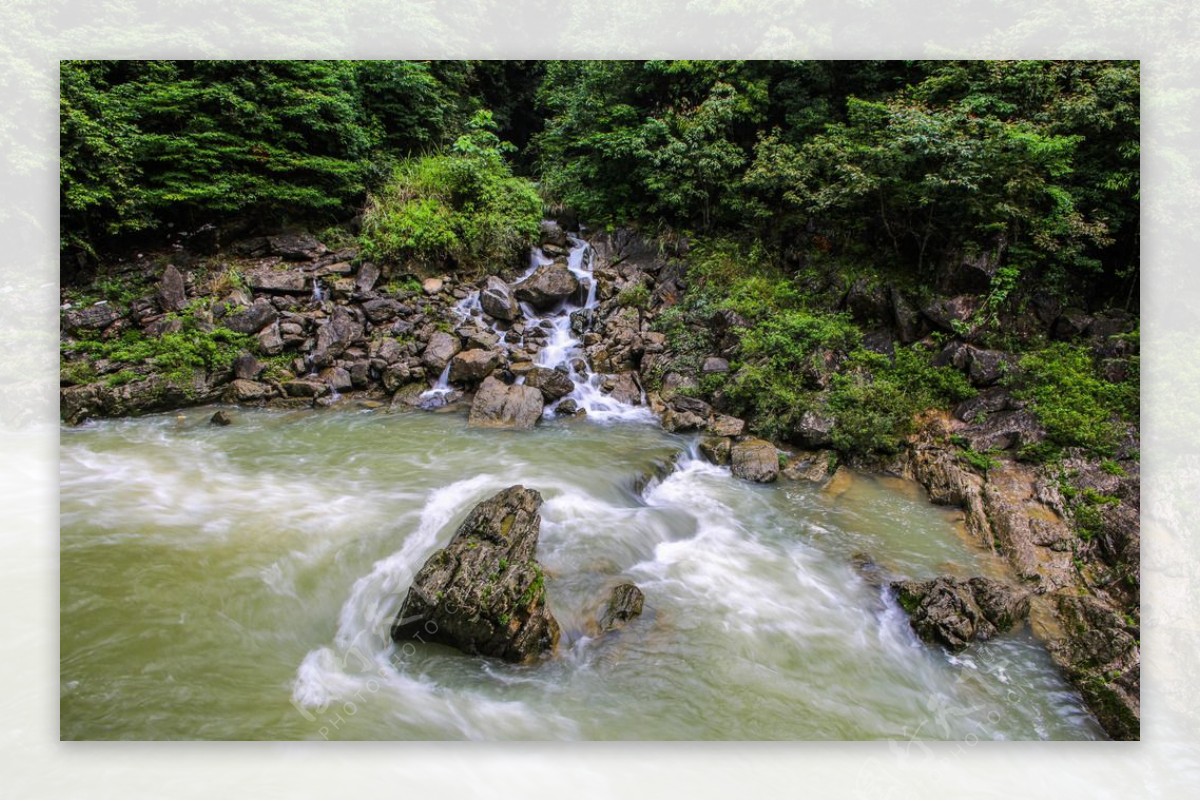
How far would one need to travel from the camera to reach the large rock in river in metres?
3.18

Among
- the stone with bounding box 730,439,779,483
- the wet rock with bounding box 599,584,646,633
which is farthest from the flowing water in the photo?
the stone with bounding box 730,439,779,483

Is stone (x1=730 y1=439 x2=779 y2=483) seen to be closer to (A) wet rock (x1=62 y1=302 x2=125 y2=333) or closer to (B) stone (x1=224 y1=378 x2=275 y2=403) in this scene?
(B) stone (x1=224 y1=378 x2=275 y2=403)

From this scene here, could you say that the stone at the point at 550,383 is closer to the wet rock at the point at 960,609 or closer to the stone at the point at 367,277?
the stone at the point at 367,277

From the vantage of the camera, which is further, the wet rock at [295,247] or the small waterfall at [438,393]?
the wet rock at [295,247]

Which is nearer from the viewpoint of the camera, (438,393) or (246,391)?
(246,391)

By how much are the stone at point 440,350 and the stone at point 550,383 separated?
1.08 meters

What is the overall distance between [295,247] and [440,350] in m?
2.93

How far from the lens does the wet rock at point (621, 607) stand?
358cm

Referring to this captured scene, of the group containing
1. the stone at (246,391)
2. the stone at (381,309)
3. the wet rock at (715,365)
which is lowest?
the stone at (246,391)

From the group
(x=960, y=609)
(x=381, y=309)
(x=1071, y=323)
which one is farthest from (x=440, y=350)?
(x=1071, y=323)

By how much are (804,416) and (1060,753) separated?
370cm

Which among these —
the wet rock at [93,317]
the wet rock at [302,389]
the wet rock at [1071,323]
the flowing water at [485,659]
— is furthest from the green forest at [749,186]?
the wet rock at [302,389]

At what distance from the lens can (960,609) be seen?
3.68 m

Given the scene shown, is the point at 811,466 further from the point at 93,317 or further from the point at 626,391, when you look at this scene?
the point at 93,317
